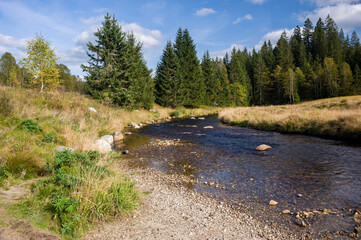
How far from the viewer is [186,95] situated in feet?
141

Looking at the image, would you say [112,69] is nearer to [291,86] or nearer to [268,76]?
[291,86]

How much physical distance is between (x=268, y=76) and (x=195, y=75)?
35545 millimetres

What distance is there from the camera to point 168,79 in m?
39.3

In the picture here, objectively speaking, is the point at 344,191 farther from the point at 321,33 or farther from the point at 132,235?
the point at 321,33

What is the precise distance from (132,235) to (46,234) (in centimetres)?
153

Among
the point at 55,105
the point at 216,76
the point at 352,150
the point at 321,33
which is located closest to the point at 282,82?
the point at 216,76

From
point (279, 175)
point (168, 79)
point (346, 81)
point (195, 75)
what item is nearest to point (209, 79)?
point (195, 75)

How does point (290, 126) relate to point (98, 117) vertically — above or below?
below

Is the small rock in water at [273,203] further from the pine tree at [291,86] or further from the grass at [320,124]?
the pine tree at [291,86]

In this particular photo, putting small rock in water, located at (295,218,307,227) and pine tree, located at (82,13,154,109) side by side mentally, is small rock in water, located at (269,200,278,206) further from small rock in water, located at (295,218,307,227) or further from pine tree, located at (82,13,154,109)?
pine tree, located at (82,13,154,109)

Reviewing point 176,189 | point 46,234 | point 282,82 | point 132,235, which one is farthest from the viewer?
point 282,82

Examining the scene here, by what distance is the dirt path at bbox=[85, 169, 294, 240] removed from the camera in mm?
4195

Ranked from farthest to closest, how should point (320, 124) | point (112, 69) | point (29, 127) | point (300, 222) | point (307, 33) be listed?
point (307, 33) < point (112, 69) < point (320, 124) < point (29, 127) < point (300, 222)

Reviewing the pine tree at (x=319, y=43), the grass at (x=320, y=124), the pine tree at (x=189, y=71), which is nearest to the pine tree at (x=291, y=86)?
the pine tree at (x=319, y=43)
